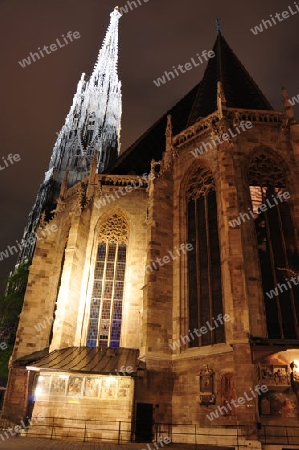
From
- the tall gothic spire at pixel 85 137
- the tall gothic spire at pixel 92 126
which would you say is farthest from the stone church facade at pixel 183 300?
the tall gothic spire at pixel 92 126

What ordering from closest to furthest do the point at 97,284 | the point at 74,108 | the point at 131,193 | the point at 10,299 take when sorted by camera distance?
the point at 97,284
the point at 131,193
the point at 10,299
the point at 74,108

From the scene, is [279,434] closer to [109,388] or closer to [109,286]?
[109,388]

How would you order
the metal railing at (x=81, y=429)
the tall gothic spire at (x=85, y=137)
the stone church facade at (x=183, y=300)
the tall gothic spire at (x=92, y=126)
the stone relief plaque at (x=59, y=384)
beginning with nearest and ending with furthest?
the stone church facade at (x=183, y=300)
the metal railing at (x=81, y=429)
the stone relief plaque at (x=59, y=384)
the tall gothic spire at (x=85, y=137)
the tall gothic spire at (x=92, y=126)

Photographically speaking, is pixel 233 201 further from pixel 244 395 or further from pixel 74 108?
pixel 74 108

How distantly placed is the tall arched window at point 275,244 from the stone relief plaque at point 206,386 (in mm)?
2485

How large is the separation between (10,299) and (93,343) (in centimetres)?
1321

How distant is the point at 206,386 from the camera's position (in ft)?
38.5

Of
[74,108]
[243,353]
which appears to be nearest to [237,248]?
[243,353]

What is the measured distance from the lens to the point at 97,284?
17.4 meters

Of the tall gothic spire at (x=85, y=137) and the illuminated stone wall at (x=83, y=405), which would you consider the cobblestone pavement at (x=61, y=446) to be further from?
the tall gothic spire at (x=85, y=137)

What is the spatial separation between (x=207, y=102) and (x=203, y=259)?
1103cm

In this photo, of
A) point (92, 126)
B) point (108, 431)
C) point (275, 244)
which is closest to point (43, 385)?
point (108, 431)

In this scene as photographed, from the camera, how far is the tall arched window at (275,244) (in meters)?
12.5

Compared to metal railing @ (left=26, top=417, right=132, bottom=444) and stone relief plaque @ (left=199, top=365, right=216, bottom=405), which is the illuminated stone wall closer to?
metal railing @ (left=26, top=417, right=132, bottom=444)
